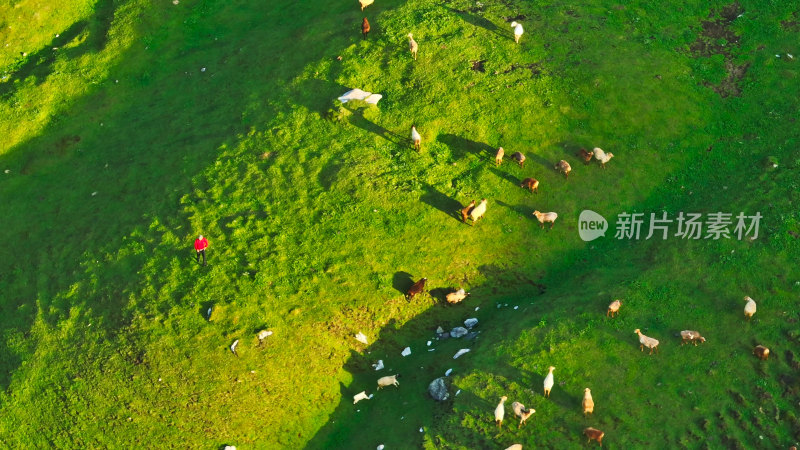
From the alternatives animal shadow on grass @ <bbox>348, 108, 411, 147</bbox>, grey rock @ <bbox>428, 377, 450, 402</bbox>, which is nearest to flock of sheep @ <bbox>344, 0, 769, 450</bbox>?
animal shadow on grass @ <bbox>348, 108, 411, 147</bbox>

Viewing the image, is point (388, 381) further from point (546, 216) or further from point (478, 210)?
point (546, 216)

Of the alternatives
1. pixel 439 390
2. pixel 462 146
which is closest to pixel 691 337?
pixel 439 390

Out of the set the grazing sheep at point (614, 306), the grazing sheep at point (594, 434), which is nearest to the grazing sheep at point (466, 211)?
the grazing sheep at point (614, 306)

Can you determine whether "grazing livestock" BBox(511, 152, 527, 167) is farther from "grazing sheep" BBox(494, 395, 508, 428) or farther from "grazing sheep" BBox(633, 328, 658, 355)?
"grazing sheep" BBox(494, 395, 508, 428)

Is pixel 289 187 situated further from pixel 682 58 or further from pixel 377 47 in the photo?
pixel 682 58

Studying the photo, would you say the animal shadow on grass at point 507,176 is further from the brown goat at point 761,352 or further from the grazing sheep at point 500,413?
the brown goat at point 761,352

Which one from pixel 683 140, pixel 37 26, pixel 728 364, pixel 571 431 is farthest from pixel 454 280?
pixel 37 26
